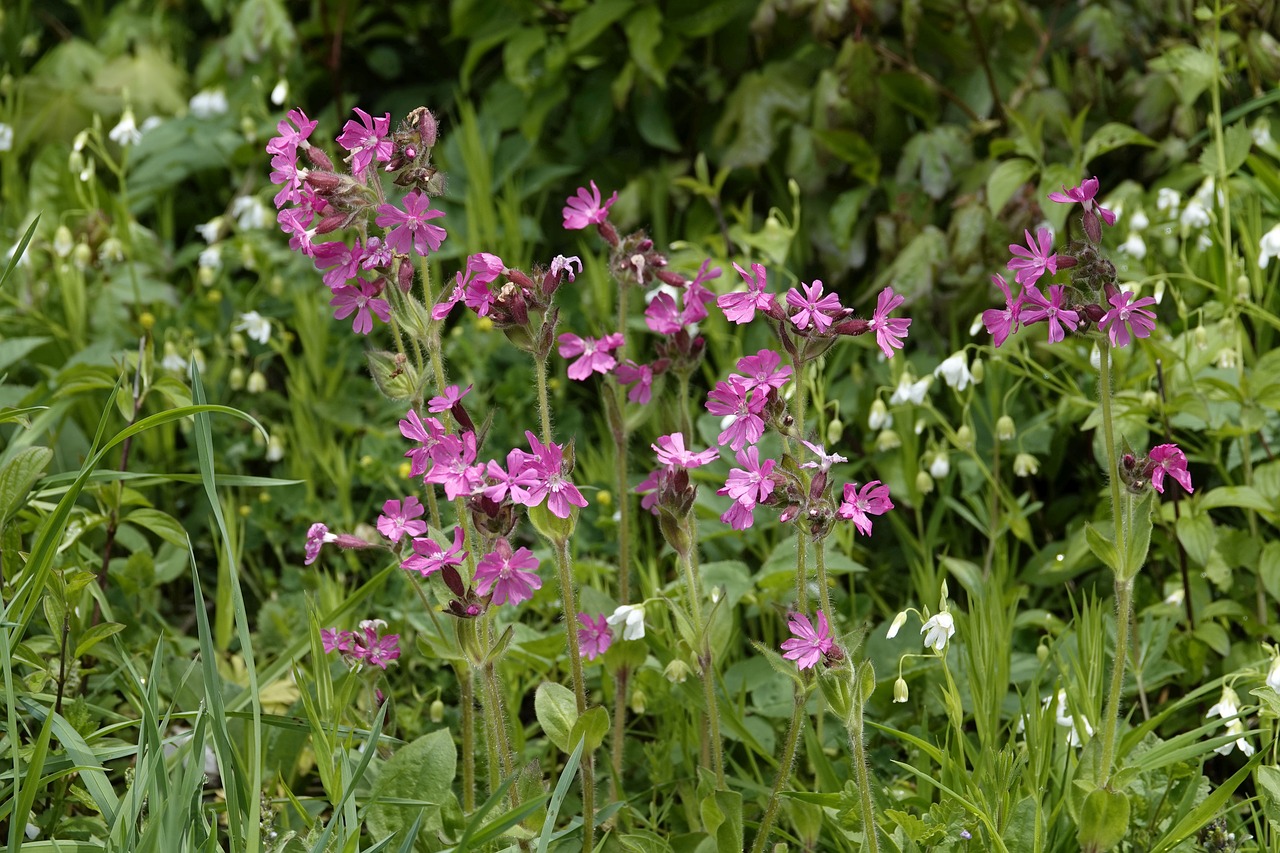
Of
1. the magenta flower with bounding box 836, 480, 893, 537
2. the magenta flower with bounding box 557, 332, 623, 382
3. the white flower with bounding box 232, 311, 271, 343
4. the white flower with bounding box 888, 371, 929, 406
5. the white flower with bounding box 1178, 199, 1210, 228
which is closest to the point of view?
the magenta flower with bounding box 836, 480, 893, 537

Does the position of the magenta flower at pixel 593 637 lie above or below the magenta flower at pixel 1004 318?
below

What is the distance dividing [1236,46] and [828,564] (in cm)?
175

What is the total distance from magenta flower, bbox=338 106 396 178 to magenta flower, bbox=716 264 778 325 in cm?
45

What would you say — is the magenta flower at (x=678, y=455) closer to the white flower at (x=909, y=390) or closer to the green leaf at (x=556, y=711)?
the green leaf at (x=556, y=711)

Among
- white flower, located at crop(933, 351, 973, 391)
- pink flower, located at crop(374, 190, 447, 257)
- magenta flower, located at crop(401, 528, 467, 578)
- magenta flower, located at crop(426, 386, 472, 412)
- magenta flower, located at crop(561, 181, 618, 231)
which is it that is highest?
pink flower, located at crop(374, 190, 447, 257)

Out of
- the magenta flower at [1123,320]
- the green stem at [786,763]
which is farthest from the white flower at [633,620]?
the magenta flower at [1123,320]

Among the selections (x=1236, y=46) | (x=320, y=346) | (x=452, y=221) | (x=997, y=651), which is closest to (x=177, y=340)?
(x=320, y=346)

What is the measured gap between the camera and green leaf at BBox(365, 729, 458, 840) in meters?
1.67

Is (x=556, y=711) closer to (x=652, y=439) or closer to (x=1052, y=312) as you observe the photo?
(x=1052, y=312)

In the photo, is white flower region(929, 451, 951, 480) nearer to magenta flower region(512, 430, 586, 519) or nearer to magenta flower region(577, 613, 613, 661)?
magenta flower region(577, 613, 613, 661)

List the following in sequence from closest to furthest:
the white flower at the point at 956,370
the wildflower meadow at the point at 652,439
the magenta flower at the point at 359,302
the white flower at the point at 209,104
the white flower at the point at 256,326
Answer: the wildflower meadow at the point at 652,439
the magenta flower at the point at 359,302
the white flower at the point at 956,370
the white flower at the point at 256,326
the white flower at the point at 209,104

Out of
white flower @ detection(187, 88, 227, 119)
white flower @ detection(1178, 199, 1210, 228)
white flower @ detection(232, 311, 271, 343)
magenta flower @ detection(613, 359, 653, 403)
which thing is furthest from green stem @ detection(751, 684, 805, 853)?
white flower @ detection(187, 88, 227, 119)

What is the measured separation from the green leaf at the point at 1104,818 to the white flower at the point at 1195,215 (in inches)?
55.1

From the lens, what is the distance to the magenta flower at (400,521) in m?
1.60
